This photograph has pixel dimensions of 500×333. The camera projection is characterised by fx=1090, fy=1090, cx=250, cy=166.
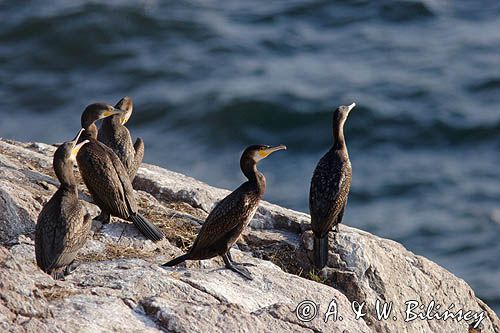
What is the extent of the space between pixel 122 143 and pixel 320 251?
7.14ft

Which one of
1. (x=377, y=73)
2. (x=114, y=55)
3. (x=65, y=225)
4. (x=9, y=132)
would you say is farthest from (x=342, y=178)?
(x=114, y=55)

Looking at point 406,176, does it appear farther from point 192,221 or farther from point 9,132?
point 192,221

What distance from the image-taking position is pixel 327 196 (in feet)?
29.8

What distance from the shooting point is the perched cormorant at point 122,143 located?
9414mm

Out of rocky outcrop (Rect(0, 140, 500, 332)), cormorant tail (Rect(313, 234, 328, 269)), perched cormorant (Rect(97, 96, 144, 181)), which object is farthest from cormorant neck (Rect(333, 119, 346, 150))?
perched cormorant (Rect(97, 96, 144, 181))

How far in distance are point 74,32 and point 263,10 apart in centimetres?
433

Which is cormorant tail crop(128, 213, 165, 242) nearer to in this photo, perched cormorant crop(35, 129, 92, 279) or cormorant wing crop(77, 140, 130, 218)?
cormorant wing crop(77, 140, 130, 218)

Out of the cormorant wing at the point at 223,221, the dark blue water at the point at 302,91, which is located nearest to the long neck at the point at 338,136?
the cormorant wing at the point at 223,221

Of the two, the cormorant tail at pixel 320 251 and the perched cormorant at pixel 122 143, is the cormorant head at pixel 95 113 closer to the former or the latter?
the perched cormorant at pixel 122 143

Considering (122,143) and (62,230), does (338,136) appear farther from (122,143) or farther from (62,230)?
(62,230)

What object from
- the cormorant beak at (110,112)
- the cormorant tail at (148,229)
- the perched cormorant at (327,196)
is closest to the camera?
the cormorant tail at (148,229)

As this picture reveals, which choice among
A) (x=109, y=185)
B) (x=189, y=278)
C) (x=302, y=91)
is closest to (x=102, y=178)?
(x=109, y=185)

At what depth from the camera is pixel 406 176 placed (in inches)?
757

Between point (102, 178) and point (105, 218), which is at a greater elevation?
point (102, 178)
